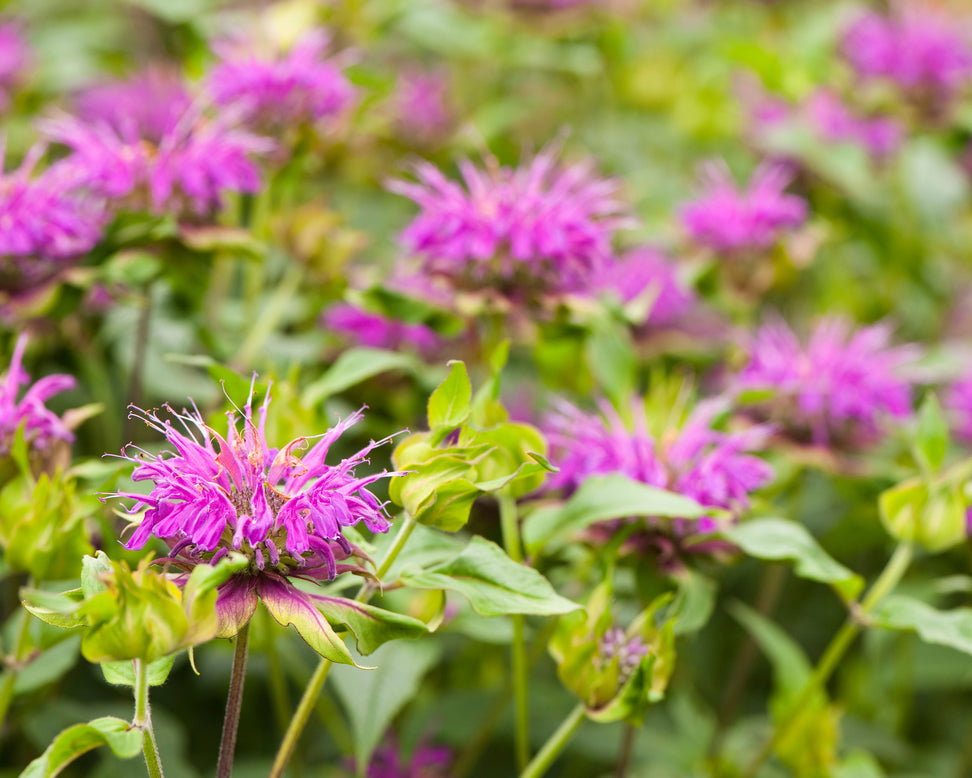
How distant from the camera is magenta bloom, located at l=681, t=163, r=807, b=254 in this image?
1160mm

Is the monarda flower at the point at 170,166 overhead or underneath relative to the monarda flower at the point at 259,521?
overhead

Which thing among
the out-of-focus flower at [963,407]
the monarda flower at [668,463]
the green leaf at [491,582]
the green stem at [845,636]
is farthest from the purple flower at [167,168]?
the out-of-focus flower at [963,407]

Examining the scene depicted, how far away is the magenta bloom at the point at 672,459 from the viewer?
2.51 ft

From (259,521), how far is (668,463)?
1.34 ft

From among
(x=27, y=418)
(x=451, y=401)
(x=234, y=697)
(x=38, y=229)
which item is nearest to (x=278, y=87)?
(x=38, y=229)

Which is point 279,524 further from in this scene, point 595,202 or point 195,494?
point 595,202

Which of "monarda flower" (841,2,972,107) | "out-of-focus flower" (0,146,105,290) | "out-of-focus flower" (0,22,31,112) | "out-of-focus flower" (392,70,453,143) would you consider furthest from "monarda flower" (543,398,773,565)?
"out-of-focus flower" (0,22,31,112)

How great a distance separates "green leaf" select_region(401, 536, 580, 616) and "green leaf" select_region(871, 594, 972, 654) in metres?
0.29

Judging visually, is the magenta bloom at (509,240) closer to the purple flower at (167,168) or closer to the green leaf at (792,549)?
the purple flower at (167,168)

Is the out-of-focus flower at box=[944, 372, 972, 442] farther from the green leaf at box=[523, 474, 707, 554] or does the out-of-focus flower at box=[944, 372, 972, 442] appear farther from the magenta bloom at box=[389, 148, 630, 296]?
the green leaf at box=[523, 474, 707, 554]

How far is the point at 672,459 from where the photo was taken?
80cm

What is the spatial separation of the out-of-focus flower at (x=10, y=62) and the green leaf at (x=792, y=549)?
1067mm

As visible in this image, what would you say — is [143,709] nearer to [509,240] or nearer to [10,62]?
[509,240]

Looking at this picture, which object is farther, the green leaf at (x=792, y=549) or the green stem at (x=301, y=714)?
the green leaf at (x=792, y=549)
